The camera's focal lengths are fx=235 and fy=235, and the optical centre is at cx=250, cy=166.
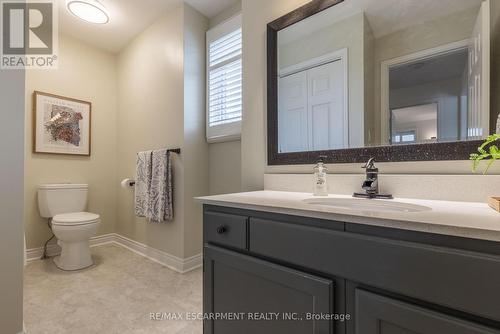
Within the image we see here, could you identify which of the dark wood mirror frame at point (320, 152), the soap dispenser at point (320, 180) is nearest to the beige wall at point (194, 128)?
the dark wood mirror frame at point (320, 152)

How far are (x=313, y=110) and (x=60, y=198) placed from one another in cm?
263

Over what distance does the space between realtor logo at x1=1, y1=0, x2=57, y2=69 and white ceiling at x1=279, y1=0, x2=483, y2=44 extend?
1.50 meters

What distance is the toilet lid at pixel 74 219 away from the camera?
6.82 feet

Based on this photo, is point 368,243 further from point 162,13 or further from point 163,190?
point 162,13

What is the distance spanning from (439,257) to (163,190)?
205 cm

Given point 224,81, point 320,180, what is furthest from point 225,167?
point 320,180

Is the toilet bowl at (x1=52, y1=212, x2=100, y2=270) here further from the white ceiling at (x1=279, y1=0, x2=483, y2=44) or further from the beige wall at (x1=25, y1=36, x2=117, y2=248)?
the white ceiling at (x1=279, y1=0, x2=483, y2=44)

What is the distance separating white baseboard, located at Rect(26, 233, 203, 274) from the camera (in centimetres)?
217

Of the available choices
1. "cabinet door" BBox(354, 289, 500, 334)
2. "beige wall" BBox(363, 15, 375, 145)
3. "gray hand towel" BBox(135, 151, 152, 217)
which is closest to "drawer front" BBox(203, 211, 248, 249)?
"cabinet door" BBox(354, 289, 500, 334)

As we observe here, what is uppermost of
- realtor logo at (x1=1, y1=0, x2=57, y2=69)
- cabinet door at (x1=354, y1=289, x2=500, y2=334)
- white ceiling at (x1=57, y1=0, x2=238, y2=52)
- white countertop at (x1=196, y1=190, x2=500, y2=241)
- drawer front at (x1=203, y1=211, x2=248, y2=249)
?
white ceiling at (x1=57, y1=0, x2=238, y2=52)

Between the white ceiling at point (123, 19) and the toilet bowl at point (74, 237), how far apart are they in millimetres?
1960

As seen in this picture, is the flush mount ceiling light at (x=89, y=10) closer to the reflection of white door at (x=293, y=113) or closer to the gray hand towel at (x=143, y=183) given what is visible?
the gray hand towel at (x=143, y=183)

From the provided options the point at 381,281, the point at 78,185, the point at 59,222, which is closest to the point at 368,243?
the point at 381,281

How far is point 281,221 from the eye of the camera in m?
0.79
